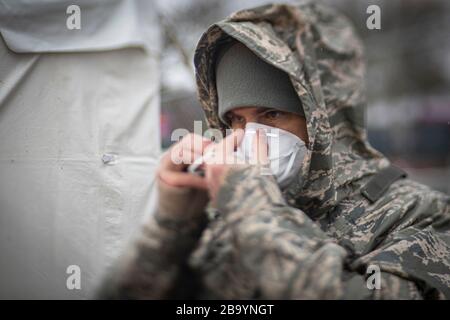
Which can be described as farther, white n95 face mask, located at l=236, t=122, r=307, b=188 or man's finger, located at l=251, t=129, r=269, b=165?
white n95 face mask, located at l=236, t=122, r=307, b=188

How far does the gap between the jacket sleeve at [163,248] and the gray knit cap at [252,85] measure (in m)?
0.57

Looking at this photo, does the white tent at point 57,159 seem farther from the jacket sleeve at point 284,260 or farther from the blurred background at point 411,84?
the blurred background at point 411,84

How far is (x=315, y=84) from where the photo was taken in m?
1.88

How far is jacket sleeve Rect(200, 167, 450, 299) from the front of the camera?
4.08ft

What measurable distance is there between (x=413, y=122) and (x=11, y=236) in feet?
34.2

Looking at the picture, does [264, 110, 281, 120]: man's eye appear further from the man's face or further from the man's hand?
the man's hand

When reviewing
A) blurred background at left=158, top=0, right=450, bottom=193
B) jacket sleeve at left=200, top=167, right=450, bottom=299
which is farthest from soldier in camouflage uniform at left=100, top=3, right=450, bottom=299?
blurred background at left=158, top=0, right=450, bottom=193

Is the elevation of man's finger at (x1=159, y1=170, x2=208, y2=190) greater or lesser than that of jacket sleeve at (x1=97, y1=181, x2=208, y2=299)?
greater

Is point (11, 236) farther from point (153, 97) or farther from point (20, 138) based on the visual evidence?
point (153, 97)

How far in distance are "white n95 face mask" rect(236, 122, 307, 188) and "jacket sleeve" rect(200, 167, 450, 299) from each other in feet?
1.06

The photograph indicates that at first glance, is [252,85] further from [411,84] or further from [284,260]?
[411,84]

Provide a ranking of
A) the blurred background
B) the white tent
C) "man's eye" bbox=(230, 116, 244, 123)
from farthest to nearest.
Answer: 1. the blurred background
2. "man's eye" bbox=(230, 116, 244, 123)
3. the white tent

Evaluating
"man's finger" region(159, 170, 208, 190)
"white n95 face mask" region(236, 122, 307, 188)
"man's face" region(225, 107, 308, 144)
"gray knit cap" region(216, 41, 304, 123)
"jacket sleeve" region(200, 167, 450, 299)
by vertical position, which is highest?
A: "gray knit cap" region(216, 41, 304, 123)
